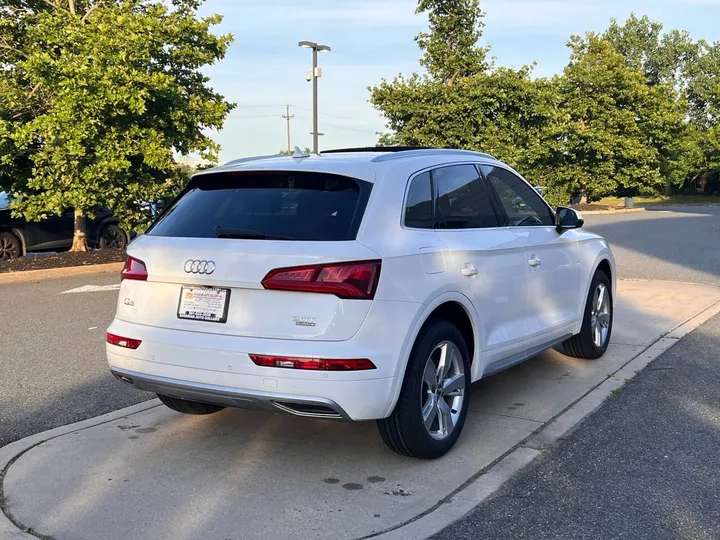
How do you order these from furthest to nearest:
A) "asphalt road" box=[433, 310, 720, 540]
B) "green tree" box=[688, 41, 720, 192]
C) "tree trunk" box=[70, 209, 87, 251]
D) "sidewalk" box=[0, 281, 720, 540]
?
"green tree" box=[688, 41, 720, 192]
"tree trunk" box=[70, 209, 87, 251]
"sidewalk" box=[0, 281, 720, 540]
"asphalt road" box=[433, 310, 720, 540]

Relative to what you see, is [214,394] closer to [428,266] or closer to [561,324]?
[428,266]

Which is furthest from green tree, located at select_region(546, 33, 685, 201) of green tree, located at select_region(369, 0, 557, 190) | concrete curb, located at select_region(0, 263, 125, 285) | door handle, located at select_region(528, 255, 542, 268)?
door handle, located at select_region(528, 255, 542, 268)

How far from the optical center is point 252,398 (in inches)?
145

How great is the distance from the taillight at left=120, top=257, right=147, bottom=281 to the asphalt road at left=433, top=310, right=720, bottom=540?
83.6 inches

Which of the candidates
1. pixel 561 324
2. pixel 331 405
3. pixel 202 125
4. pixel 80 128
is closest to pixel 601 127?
pixel 202 125

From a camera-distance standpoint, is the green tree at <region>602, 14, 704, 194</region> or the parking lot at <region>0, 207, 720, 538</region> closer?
the parking lot at <region>0, 207, 720, 538</region>

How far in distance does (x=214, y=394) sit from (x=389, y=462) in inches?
42.9

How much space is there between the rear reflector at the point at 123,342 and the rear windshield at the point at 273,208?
63 cm

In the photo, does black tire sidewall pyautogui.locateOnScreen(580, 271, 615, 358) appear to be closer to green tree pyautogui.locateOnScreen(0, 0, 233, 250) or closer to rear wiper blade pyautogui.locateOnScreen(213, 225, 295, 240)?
rear wiper blade pyautogui.locateOnScreen(213, 225, 295, 240)

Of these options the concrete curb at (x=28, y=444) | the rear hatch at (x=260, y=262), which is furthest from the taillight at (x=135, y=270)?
the concrete curb at (x=28, y=444)

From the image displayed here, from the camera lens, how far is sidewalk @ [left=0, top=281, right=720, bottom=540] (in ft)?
11.3

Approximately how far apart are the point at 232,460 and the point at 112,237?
13118mm

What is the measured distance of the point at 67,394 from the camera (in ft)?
18.6

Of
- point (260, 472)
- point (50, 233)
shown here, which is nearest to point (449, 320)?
point (260, 472)
